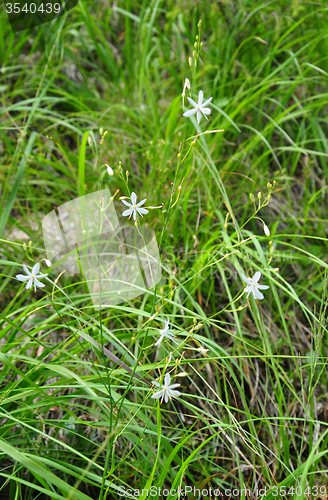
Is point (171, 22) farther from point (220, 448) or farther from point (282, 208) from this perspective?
point (220, 448)

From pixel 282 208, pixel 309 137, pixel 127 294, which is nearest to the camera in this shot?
pixel 127 294

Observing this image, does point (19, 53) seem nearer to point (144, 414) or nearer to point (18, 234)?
point (18, 234)

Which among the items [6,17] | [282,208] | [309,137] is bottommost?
[282,208]

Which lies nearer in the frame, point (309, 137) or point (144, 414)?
point (144, 414)

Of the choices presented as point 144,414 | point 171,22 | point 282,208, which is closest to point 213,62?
point 171,22

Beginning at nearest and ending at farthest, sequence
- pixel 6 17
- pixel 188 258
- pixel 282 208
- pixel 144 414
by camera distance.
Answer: pixel 144 414
pixel 188 258
pixel 282 208
pixel 6 17

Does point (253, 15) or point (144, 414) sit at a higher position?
point (253, 15)
